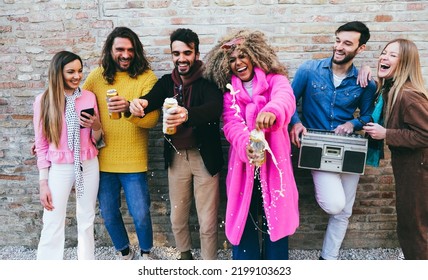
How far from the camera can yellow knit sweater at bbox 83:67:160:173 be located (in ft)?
9.25

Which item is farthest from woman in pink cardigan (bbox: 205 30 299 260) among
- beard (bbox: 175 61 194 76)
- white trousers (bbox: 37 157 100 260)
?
white trousers (bbox: 37 157 100 260)

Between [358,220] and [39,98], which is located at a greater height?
[39,98]

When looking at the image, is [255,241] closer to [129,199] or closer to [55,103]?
[129,199]

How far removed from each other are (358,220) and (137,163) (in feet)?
7.23

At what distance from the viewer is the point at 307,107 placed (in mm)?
2939

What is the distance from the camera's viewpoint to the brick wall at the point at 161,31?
3.10m

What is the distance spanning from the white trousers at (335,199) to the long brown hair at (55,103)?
2011 mm

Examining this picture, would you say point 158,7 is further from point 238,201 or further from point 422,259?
point 422,259

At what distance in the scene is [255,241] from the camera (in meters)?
2.79

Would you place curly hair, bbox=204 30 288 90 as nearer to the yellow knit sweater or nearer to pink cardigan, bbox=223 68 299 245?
pink cardigan, bbox=223 68 299 245

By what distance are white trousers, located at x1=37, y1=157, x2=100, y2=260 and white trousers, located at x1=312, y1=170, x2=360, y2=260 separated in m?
1.79

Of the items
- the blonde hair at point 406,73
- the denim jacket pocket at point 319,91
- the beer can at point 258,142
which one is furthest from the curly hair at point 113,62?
the blonde hair at point 406,73

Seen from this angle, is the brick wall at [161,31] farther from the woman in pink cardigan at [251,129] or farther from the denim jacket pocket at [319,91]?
the woman in pink cardigan at [251,129]

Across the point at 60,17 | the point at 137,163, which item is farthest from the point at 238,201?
the point at 60,17
